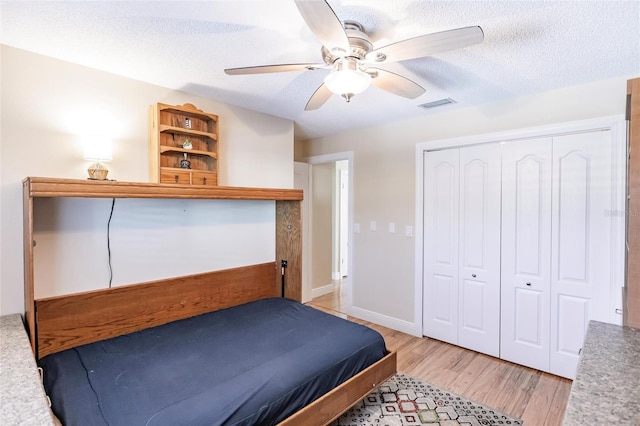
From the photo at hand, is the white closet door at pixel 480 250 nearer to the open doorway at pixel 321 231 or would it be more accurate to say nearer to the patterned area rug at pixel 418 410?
the patterned area rug at pixel 418 410

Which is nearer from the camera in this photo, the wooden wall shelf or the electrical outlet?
the wooden wall shelf

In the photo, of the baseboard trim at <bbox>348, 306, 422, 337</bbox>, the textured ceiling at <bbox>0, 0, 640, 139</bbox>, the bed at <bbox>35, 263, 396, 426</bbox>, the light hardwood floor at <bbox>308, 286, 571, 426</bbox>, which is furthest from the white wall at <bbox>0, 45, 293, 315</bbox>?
the light hardwood floor at <bbox>308, 286, 571, 426</bbox>

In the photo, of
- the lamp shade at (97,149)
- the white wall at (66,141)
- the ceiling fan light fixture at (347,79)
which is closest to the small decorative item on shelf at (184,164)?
the white wall at (66,141)

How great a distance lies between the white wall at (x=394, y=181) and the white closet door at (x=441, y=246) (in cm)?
15

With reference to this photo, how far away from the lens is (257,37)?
5.87ft

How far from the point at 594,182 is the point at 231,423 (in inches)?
115

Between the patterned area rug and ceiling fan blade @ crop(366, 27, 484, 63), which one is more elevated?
ceiling fan blade @ crop(366, 27, 484, 63)

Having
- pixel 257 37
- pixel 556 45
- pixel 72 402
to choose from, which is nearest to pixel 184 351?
pixel 72 402

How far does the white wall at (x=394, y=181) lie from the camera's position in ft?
9.25

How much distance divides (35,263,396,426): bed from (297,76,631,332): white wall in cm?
124

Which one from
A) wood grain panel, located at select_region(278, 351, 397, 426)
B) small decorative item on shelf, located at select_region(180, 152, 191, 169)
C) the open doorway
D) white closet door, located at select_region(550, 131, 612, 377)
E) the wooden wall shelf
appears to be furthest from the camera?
the open doorway

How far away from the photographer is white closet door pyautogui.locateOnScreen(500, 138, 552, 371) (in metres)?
2.67

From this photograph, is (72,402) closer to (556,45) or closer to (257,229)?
(257,229)

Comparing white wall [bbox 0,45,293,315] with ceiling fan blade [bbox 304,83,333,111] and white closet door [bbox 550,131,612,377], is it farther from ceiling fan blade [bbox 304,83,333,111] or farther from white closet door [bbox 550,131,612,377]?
white closet door [bbox 550,131,612,377]
